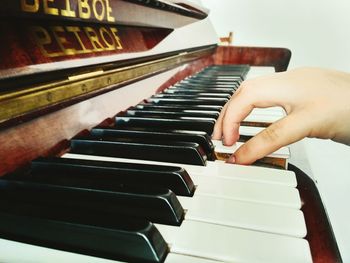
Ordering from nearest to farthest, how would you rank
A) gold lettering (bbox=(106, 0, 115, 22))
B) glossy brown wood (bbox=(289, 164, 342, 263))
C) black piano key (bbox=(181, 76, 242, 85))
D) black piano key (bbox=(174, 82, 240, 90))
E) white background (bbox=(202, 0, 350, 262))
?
1. glossy brown wood (bbox=(289, 164, 342, 263))
2. gold lettering (bbox=(106, 0, 115, 22))
3. black piano key (bbox=(174, 82, 240, 90))
4. black piano key (bbox=(181, 76, 242, 85))
5. white background (bbox=(202, 0, 350, 262))

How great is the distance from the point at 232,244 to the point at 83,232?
0.23 metres

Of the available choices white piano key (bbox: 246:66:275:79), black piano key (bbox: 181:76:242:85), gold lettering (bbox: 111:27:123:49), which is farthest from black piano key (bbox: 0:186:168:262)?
white piano key (bbox: 246:66:275:79)

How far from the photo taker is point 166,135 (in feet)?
2.93


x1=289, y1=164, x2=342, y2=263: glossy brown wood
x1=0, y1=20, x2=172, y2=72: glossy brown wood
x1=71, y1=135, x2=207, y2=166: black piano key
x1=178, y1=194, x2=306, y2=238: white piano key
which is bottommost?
x1=289, y1=164, x2=342, y2=263: glossy brown wood

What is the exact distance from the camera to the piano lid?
0.71 meters

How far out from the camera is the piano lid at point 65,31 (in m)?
0.71

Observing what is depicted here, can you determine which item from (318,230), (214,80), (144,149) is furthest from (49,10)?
(214,80)

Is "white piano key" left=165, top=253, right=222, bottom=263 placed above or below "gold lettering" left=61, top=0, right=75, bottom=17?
below

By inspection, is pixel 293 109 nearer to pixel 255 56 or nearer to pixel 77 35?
pixel 77 35

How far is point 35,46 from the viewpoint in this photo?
79 centimetres

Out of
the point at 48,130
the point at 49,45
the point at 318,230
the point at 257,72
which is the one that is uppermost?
the point at 49,45

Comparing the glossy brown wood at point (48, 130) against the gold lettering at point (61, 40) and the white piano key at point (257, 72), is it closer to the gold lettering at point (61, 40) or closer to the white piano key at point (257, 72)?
the gold lettering at point (61, 40)

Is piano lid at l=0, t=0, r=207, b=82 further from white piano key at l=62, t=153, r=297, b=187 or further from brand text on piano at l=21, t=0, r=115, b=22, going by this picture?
white piano key at l=62, t=153, r=297, b=187

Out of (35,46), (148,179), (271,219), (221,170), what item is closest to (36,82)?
(35,46)
